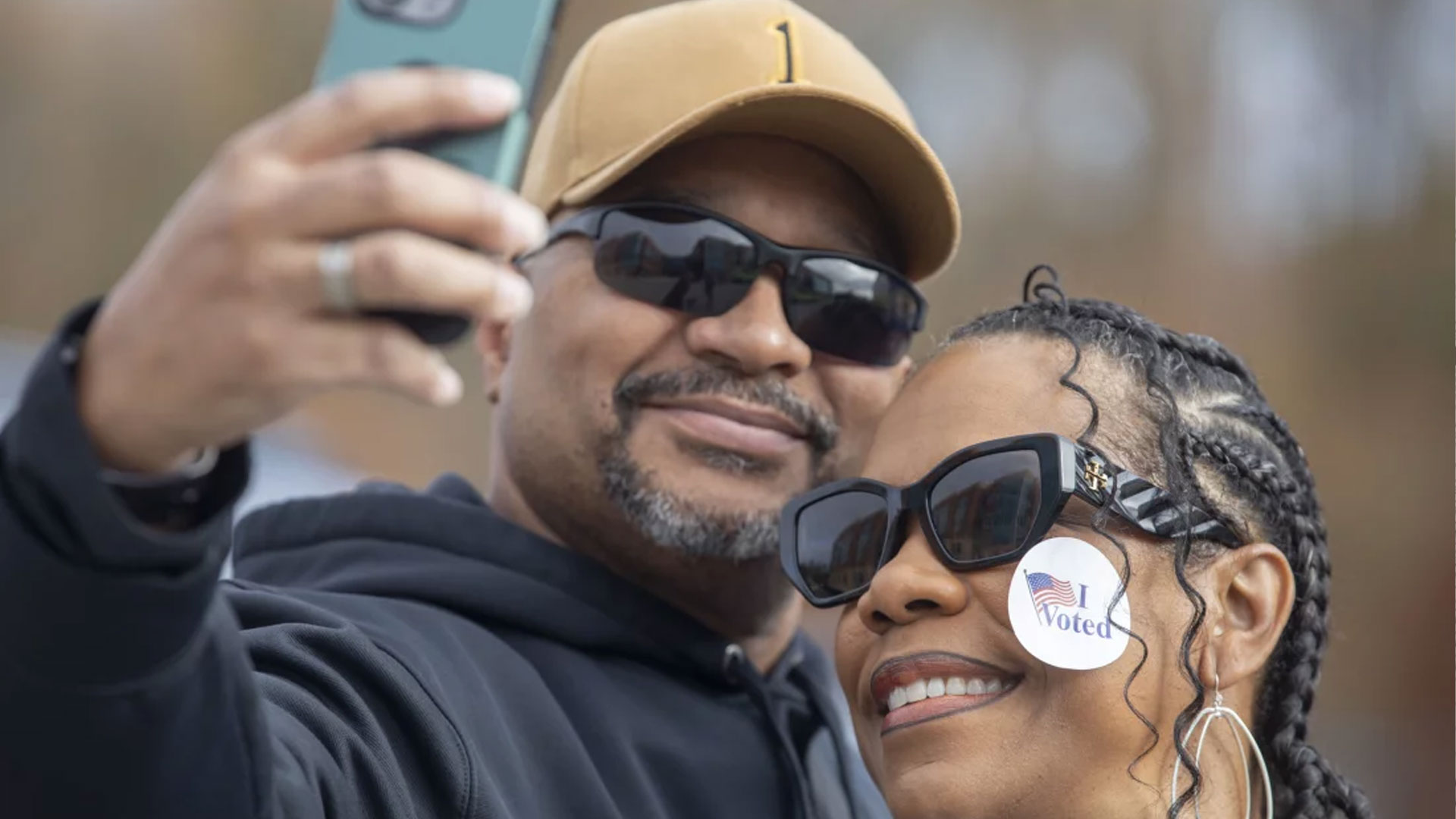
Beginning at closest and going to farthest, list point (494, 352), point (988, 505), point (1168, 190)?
1. point (988, 505)
2. point (494, 352)
3. point (1168, 190)

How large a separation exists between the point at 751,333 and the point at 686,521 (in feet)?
1.14

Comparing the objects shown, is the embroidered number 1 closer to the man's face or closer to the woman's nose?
the man's face

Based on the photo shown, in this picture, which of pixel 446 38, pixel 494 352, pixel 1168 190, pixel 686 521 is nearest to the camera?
pixel 446 38

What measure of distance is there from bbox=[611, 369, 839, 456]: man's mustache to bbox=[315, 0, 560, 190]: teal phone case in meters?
1.46

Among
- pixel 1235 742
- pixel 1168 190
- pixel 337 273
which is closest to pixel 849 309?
pixel 1235 742

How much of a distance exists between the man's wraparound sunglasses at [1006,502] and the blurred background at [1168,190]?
20.7 feet

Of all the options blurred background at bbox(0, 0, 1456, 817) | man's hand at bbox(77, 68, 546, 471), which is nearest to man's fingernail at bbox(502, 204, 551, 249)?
man's hand at bbox(77, 68, 546, 471)

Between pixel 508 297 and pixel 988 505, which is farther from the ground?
pixel 508 297

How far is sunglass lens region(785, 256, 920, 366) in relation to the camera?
272cm

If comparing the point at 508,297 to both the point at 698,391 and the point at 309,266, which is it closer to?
the point at 309,266

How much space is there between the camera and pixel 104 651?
4.03 ft

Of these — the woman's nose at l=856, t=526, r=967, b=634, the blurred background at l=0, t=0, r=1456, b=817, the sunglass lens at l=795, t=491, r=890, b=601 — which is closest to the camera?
the woman's nose at l=856, t=526, r=967, b=634

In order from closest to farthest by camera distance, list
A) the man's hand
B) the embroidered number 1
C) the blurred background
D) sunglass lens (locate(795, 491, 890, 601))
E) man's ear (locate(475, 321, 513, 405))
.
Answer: the man's hand → sunglass lens (locate(795, 491, 890, 601)) → the embroidered number 1 → man's ear (locate(475, 321, 513, 405)) → the blurred background

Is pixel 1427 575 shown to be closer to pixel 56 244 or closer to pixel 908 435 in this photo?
pixel 908 435
